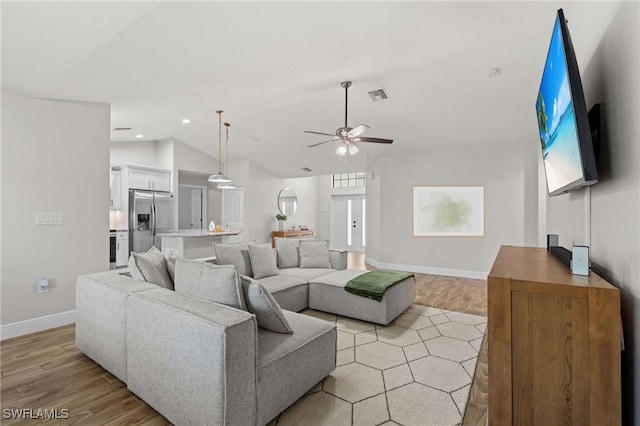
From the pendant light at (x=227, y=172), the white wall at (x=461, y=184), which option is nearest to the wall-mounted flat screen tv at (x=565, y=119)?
the white wall at (x=461, y=184)

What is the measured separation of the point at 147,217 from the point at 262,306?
5.51 meters

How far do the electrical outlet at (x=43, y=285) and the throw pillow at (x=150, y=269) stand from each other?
1.50 m

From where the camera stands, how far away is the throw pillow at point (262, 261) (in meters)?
→ 3.85

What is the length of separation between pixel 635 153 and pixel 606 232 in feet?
1.42

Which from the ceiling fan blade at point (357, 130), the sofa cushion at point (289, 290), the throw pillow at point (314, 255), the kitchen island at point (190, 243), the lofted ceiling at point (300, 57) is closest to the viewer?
the lofted ceiling at point (300, 57)

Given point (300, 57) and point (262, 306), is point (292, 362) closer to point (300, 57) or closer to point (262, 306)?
point (262, 306)

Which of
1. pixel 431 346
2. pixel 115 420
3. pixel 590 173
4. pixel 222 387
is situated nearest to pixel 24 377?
pixel 115 420

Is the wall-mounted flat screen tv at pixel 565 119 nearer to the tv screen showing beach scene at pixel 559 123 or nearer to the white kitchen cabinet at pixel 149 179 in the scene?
the tv screen showing beach scene at pixel 559 123

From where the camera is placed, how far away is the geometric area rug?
1.87 meters

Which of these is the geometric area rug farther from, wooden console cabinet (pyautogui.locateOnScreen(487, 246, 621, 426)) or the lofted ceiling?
the lofted ceiling

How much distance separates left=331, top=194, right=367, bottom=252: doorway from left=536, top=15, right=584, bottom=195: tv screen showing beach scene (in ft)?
25.0

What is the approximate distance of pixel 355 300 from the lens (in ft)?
11.1

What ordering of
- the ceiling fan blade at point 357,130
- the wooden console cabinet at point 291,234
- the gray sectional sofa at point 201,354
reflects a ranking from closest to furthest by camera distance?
the gray sectional sofa at point 201,354
the ceiling fan blade at point 357,130
the wooden console cabinet at point 291,234

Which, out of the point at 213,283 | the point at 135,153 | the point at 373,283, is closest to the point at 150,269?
the point at 213,283
